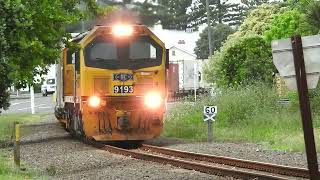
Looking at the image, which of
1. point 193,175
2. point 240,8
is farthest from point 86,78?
point 240,8

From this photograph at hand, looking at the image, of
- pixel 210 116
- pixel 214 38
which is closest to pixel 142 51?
pixel 210 116

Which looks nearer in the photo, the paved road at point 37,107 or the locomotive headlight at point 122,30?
the locomotive headlight at point 122,30

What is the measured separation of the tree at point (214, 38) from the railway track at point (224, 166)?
60425 mm

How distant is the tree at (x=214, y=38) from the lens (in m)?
78.7

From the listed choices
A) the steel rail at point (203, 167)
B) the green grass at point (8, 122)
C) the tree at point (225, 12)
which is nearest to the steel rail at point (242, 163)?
the steel rail at point (203, 167)

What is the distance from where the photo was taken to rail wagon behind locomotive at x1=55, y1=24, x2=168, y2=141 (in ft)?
56.2

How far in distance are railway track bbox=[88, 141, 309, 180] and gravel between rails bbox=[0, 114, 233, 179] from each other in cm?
23

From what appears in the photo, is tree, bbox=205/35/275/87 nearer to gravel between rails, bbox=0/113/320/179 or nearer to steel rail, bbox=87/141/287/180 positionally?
gravel between rails, bbox=0/113/320/179

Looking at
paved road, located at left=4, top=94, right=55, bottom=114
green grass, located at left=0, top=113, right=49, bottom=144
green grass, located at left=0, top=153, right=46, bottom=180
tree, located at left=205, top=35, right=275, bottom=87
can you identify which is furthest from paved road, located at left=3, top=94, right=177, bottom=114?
green grass, located at left=0, top=153, right=46, bottom=180

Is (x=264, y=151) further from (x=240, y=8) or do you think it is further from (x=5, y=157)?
(x=240, y=8)

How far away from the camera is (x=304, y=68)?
356 inches

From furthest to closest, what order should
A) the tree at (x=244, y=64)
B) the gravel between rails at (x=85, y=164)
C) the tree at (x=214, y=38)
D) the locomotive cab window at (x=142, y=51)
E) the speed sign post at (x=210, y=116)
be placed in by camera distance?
the tree at (x=214, y=38) < the tree at (x=244, y=64) < the speed sign post at (x=210, y=116) < the locomotive cab window at (x=142, y=51) < the gravel between rails at (x=85, y=164)

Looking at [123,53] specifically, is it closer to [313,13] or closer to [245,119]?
[313,13]

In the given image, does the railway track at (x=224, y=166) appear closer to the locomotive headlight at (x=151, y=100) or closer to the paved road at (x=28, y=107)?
the locomotive headlight at (x=151, y=100)
